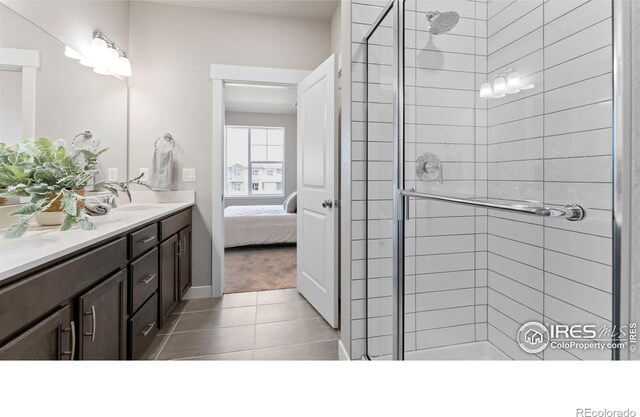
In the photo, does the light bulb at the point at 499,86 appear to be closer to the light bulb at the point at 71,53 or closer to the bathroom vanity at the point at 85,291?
the bathroom vanity at the point at 85,291

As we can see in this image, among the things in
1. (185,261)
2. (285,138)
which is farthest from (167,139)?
(285,138)

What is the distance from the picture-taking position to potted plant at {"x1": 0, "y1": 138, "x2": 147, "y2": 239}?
1116 millimetres

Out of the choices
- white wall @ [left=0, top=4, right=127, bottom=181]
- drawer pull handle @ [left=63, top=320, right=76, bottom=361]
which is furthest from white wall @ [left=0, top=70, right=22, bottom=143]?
drawer pull handle @ [left=63, top=320, right=76, bottom=361]

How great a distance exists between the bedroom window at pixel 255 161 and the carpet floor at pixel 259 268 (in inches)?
102

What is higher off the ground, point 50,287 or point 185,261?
point 50,287

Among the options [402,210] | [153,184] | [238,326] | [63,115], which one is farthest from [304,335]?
[63,115]

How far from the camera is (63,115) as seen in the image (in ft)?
5.83

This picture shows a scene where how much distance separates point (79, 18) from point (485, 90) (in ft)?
8.56

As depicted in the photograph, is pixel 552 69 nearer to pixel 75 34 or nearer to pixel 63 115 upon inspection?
pixel 63 115

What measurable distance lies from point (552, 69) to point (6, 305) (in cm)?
176

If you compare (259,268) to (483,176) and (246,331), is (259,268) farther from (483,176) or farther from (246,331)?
(483,176)

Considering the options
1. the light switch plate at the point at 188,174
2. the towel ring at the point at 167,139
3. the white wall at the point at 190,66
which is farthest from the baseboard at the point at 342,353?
the towel ring at the point at 167,139

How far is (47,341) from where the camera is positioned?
33.4 inches

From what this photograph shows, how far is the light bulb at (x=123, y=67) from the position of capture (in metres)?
2.32
